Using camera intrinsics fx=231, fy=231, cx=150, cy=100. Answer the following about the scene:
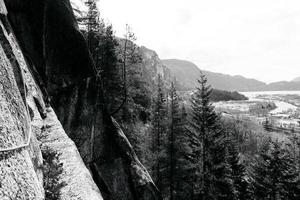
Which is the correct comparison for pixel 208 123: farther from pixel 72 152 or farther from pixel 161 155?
pixel 72 152

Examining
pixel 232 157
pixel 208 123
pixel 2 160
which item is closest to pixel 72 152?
pixel 2 160

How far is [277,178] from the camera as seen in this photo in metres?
22.0

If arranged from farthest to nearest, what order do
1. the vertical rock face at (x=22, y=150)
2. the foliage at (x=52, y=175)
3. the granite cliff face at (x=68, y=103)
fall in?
the granite cliff face at (x=68, y=103)
the foliage at (x=52, y=175)
the vertical rock face at (x=22, y=150)

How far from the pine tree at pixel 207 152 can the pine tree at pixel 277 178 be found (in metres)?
4.08

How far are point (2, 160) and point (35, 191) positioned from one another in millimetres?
1116

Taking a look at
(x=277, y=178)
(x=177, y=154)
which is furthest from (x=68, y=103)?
(x=277, y=178)

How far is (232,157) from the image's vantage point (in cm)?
2658

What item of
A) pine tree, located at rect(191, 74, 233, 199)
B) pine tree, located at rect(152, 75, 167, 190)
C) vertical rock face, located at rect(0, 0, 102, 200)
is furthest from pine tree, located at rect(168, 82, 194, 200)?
vertical rock face, located at rect(0, 0, 102, 200)

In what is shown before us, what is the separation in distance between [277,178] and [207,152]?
8.08 metres

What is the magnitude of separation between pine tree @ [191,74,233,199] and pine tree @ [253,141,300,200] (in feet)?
13.4

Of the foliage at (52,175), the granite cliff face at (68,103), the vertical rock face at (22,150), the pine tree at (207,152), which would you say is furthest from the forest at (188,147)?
the foliage at (52,175)

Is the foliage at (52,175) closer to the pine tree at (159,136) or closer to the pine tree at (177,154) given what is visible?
the pine tree at (159,136)

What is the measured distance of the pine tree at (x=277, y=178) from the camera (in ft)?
72.2

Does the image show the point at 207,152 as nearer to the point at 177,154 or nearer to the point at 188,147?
the point at 177,154
